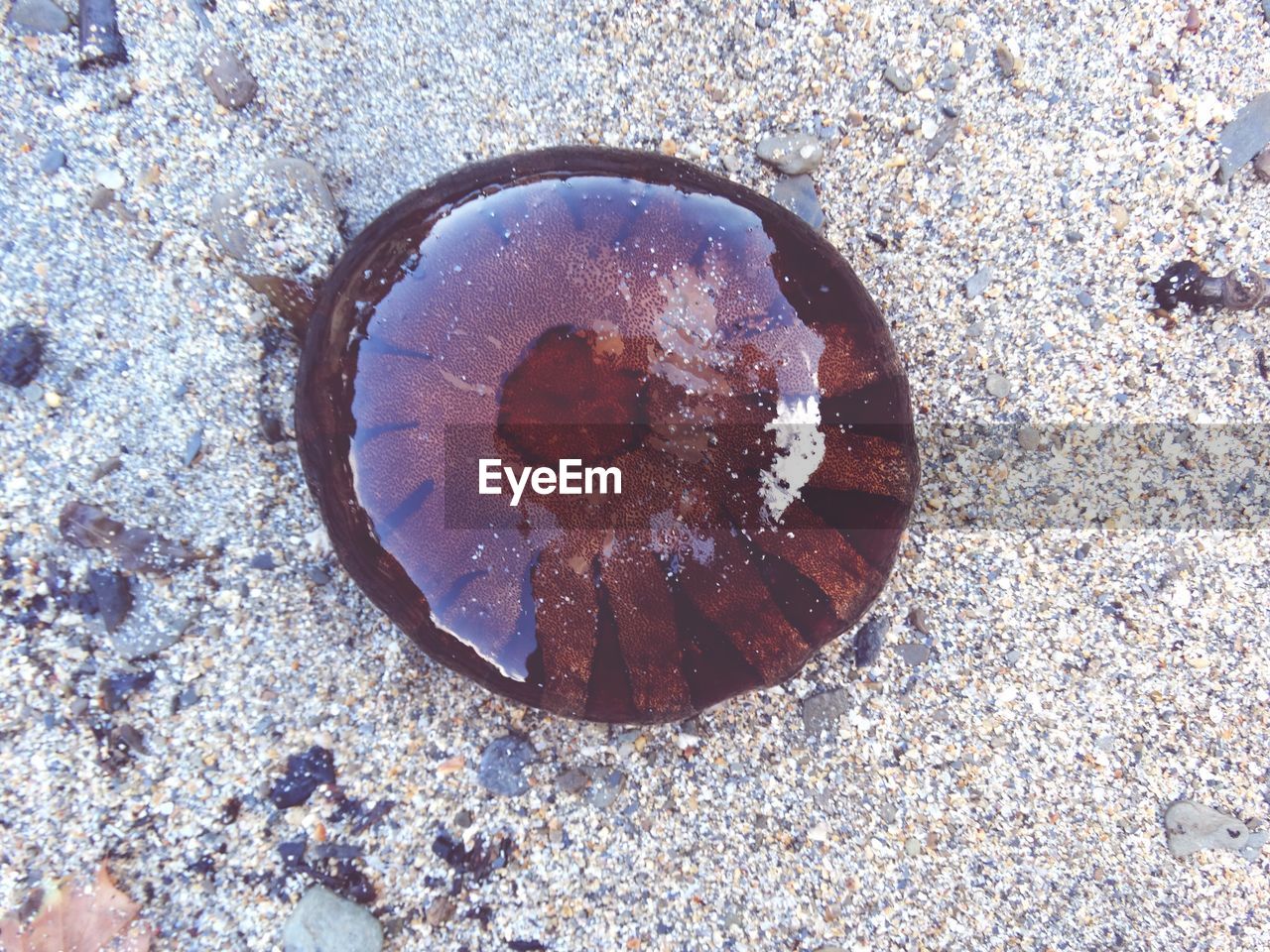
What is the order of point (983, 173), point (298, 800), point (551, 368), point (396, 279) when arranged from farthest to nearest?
point (983, 173) < point (298, 800) < point (396, 279) < point (551, 368)

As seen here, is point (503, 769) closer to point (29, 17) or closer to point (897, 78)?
point (897, 78)

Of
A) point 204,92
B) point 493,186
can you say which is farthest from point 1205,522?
point 204,92

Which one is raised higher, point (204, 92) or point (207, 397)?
point (204, 92)

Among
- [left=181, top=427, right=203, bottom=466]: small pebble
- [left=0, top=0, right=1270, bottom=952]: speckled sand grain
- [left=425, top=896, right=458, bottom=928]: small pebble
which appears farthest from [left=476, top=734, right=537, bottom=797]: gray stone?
[left=181, top=427, right=203, bottom=466]: small pebble

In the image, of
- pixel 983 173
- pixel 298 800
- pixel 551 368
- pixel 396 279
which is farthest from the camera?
pixel 983 173

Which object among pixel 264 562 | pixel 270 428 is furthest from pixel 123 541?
pixel 270 428

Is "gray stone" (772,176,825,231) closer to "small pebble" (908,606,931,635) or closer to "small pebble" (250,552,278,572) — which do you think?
"small pebble" (908,606,931,635)

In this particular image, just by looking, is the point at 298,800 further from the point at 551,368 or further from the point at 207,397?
the point at 551,368
